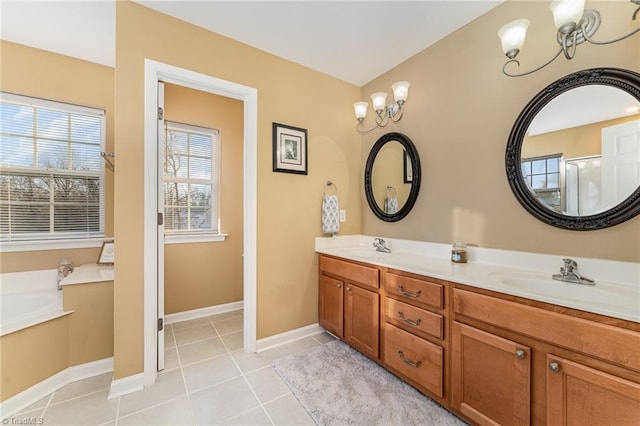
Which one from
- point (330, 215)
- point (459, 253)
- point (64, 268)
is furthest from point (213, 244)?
point (459, 253)

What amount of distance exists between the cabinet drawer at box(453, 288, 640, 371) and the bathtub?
2793mm

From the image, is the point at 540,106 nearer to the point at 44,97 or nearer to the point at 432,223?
the point at 432,223

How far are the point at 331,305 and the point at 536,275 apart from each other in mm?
1588

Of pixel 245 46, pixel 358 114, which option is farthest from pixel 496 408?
pixel 245 46

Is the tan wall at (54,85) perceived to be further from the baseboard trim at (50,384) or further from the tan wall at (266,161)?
the tan wall at (266,161)

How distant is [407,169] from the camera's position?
7.84 feet

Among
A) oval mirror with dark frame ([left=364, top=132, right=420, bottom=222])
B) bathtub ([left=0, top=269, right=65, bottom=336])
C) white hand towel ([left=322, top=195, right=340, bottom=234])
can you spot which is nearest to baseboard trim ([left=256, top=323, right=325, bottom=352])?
white hand towel ([left=322, top=195, right=340, bottom=234])

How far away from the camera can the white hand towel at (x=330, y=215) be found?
2.59 m

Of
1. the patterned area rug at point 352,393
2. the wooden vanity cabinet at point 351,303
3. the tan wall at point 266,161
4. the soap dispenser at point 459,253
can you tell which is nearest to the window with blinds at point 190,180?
the tan wall at point 266,161

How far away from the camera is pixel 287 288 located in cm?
244

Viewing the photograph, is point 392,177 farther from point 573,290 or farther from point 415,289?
point 573,290

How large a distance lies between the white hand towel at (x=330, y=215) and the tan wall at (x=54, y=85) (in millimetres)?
2178

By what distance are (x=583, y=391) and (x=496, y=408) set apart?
400 millimetres

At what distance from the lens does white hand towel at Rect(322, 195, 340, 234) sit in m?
2.59
